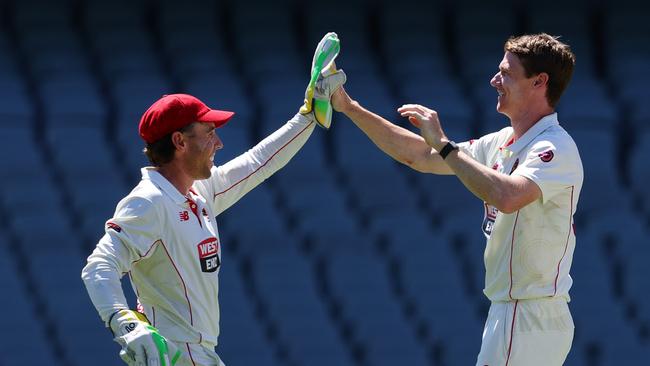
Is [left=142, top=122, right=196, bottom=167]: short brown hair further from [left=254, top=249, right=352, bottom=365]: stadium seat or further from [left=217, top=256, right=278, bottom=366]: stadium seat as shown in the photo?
[left=254, top=249, right=352, bottom=365]: stadium seat

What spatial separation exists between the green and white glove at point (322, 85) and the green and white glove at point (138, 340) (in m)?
1.09

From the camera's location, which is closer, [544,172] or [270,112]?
[544,172]

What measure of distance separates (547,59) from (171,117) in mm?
1235

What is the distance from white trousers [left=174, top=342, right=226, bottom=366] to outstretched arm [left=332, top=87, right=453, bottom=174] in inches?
41.5

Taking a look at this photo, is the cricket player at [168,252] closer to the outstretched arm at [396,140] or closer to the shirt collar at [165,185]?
the shirt collar at [165,185]

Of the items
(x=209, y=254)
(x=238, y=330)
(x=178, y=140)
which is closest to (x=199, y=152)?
(x=178, y=140)

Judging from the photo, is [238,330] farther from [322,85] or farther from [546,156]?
[546,156]

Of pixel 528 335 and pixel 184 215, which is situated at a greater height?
pixel 184 215

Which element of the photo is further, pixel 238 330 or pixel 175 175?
pixel 238 330

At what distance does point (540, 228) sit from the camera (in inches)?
163
